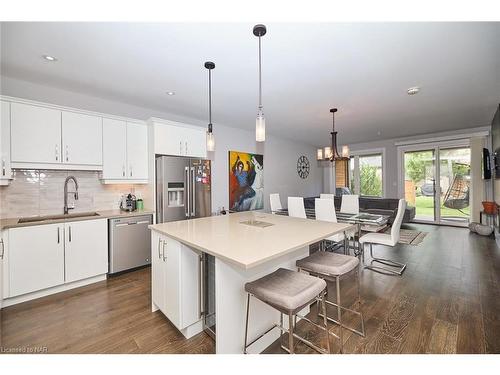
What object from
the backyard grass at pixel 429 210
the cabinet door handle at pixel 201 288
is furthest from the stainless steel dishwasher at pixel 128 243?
the backyard grass at pixel 429 210

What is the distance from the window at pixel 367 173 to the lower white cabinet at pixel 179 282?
6.94m

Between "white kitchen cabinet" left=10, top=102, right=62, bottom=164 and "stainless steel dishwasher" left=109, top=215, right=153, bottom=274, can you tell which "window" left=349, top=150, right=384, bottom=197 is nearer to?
"stainless steel dishwasher" left=109, top=215, right=153, bottom=274

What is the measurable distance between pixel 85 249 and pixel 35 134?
57.7 inches

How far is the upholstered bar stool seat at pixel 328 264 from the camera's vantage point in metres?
1.53

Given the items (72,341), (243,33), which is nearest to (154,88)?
(243,33)

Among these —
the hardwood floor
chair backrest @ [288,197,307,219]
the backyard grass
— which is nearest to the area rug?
the hardwood floor

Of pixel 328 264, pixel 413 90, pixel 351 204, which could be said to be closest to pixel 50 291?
pixel 328 264

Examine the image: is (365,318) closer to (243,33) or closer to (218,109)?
(243,33)

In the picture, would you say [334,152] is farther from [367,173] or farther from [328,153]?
[367,173]

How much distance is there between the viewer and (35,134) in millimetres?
2465

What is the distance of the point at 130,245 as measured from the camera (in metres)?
2.98

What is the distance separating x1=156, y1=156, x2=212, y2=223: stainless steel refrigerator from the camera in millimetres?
3170

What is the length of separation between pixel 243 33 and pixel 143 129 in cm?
227

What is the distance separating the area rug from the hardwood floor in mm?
1264
